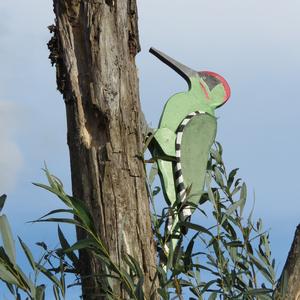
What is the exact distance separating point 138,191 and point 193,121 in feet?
2.92

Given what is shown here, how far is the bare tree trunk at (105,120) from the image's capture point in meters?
2.66

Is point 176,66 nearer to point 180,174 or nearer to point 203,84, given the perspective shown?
point 203,84

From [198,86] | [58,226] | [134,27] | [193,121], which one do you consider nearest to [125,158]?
[58,226]

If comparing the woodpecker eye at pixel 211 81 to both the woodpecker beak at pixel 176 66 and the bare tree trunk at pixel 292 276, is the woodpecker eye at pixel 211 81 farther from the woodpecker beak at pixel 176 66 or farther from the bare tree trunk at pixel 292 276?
the bare tree trunk at pixel 292 276

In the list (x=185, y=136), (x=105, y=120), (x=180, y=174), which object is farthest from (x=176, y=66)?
(x=105, y=120)

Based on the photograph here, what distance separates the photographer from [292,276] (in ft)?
8.62

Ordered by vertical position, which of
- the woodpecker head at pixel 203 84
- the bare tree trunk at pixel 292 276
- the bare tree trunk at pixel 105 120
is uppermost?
the woodpecker head at pixel 203 84

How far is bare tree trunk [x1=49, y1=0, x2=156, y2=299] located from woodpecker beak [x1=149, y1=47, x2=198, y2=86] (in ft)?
2.58

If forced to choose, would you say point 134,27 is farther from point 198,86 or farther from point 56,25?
point 198,86

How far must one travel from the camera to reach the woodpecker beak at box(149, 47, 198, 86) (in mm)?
3700

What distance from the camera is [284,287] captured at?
101 inches

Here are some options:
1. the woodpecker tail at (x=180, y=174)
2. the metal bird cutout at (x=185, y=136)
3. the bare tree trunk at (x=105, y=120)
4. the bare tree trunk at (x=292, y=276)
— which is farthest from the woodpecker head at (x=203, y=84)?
the bare tree trunk at (x=292, y=276)

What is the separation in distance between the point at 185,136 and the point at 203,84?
1.31 feet

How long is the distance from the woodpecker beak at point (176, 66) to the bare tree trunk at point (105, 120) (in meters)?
0.79
